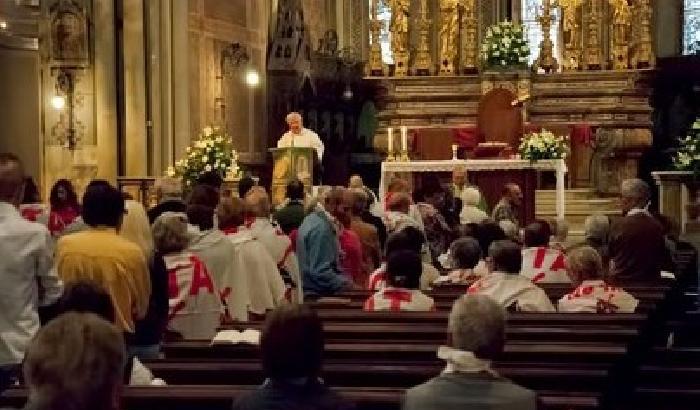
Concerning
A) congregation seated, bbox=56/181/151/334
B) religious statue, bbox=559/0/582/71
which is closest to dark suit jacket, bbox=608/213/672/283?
congregation seated, bbox=56/181/151/334

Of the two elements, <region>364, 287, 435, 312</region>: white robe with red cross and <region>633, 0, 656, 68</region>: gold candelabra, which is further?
<region>633, 0, 656, 68</region>: gold candelabra

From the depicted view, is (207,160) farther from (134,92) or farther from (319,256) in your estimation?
(319,256)

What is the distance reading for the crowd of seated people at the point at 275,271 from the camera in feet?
13.1

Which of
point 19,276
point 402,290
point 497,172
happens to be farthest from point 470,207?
point 19,276

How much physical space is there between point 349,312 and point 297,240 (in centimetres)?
229

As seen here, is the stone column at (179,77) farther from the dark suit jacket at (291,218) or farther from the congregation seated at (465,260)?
the congregation seated at (465,260)

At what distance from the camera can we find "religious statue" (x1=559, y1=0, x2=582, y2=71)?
78.6 feet

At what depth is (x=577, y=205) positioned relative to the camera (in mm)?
21562

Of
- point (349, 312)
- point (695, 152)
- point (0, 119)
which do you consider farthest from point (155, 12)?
point (349, 312)

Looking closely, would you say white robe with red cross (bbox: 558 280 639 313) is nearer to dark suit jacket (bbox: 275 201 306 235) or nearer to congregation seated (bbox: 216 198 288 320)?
congregation seated (bbox: 216 198 288 320)

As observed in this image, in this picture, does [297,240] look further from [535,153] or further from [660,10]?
[660,10]

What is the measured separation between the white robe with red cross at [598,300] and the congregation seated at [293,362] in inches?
161

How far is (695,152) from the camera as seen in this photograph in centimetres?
1909

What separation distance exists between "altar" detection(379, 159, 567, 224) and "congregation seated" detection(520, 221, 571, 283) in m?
9.05
